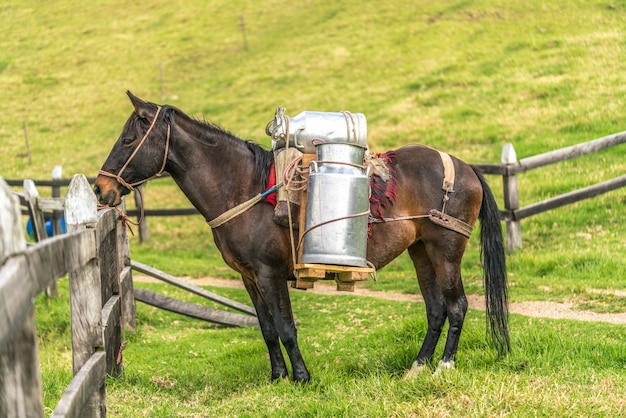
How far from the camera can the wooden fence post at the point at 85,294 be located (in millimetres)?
4227

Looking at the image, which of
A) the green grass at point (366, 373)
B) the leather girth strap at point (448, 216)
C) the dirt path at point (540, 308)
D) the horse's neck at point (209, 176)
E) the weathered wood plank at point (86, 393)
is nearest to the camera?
the weathered wood plank at point (86, 393)

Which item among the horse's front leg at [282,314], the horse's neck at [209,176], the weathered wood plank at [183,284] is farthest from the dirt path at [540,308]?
the horse's neck at [209,176]

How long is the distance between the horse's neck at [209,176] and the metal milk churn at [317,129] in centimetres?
49

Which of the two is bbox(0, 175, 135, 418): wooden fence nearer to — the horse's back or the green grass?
the green grass

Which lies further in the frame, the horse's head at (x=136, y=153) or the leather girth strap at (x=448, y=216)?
the leather girth strap at (x=448, y=216)

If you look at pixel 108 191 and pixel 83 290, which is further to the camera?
pixel 108 191

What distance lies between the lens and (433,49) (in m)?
26.1

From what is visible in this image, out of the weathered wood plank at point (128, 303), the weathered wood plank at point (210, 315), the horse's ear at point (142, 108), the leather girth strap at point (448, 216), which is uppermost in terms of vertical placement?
the horse's ear at point (142, 108)

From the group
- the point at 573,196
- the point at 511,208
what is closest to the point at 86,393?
the point at 511,208

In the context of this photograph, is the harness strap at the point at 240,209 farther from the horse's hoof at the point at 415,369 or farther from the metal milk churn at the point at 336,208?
the horse's hoof at the point at 415,369

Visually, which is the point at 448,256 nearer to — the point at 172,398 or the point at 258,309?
the point at 258,309

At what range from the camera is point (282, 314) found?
5.88 m

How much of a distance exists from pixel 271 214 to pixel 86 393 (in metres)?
2.50

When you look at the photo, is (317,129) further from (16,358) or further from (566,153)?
(566,153)
